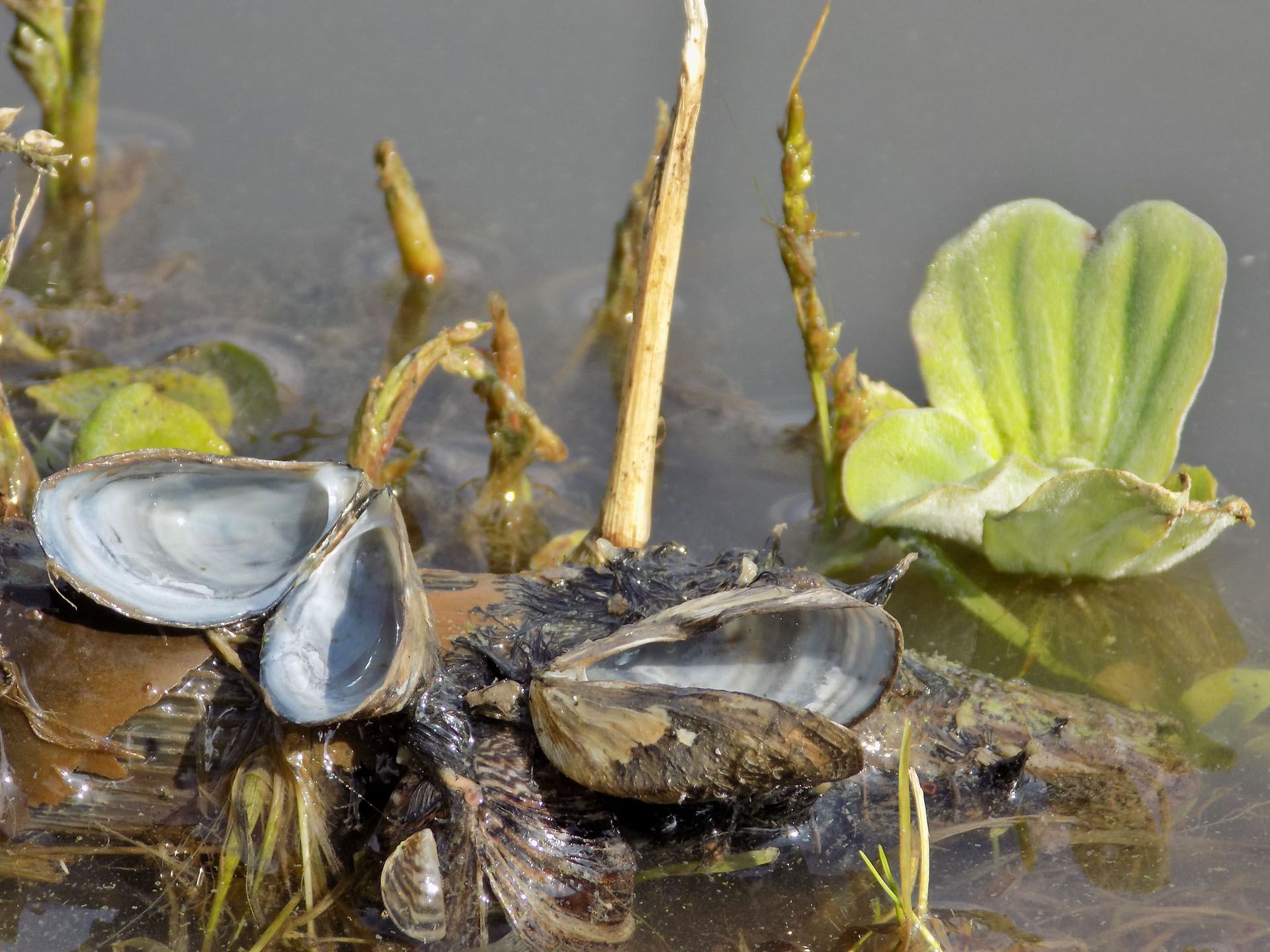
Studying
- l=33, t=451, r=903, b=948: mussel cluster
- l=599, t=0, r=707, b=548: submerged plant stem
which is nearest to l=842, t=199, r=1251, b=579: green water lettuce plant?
l=599, t=0, r=707, b=548: submerged plant stem

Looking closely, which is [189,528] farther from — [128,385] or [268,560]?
[128,385]

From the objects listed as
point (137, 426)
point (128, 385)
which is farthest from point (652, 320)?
point (128, 385)

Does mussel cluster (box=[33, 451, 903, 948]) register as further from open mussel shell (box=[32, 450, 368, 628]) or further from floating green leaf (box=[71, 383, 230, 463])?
floating green leaf (box=[71, 383, 230, 463])

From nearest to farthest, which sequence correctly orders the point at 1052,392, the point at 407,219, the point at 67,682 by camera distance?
1. the point at 67,682
2. the point at 1052,392
3. the point at 407,219

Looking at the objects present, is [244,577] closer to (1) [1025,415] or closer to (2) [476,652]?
(2) [476,652]

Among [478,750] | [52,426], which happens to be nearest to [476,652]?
[478,750]
